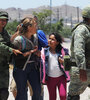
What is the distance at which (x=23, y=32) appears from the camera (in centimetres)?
481

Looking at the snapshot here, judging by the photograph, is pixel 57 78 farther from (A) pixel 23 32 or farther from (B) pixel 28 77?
(A) pixel 23 32

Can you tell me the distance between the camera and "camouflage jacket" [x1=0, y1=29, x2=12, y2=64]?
15.0ft

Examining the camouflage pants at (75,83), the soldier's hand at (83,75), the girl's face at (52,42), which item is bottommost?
the camouflage pants at (75,83)

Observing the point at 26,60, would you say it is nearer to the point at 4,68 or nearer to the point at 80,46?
the point at 4,68

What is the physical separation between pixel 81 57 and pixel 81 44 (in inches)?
7.9

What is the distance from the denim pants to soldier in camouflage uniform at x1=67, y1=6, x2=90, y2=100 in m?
0.51

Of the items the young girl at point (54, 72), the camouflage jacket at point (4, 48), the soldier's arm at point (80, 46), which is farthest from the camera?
the young girl at point (54, 72)

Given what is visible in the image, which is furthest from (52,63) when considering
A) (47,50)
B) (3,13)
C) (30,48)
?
(3,13)

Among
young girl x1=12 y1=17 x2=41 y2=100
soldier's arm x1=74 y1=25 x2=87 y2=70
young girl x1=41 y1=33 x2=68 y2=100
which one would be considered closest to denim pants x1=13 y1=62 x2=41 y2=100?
young girl x1=12 y1=17 x2=41 y2=100

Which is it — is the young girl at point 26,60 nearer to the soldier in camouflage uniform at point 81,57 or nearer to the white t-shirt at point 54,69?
the white t-shirt at point 54,69

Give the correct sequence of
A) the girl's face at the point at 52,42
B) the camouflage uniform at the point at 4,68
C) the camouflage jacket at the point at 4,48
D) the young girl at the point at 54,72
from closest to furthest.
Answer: the camouflage jacket at the point at 4,48, the camouflage uniform at the point at 4,68, the young girl at the point at 54,72, the girl's face at the point at 52,42

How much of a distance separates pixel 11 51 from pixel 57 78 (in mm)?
959

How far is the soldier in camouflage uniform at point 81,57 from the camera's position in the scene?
174 inches

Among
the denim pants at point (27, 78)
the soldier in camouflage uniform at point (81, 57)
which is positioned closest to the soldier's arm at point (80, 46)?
the soldier in camouflage uniform at point (81, 57)
